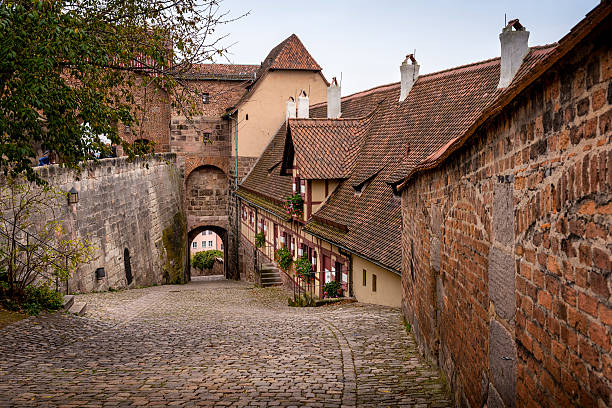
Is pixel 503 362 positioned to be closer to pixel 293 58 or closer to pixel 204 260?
pixel 293 58

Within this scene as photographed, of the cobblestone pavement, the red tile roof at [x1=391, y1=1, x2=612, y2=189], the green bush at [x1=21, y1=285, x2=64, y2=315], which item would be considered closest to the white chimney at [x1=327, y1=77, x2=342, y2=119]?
the cobblestone pavement

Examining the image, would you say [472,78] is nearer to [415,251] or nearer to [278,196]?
[415,251]

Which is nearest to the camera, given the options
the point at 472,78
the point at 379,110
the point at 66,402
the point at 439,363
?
the point at 66,402

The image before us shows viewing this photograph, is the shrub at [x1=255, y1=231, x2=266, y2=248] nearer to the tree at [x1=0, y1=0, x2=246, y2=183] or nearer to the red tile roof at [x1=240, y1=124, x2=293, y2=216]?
the red tile roof at [x1=240, y1=124, x2=293, y2=216]

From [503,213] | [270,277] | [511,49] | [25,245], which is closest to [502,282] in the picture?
[503,213]

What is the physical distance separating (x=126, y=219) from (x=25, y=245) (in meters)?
9.89

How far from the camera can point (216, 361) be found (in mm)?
9070

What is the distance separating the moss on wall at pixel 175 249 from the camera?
30812 millimetres

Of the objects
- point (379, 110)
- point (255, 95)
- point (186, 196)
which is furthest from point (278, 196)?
point (186, 196)

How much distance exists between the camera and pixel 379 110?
21625 millimetres

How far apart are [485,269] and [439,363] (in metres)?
2.83

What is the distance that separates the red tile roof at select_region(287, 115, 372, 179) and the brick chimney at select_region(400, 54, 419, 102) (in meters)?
1.91

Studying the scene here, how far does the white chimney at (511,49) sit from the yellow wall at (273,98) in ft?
66.1

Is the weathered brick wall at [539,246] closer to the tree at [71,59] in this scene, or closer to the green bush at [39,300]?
the tree at [71,59]
